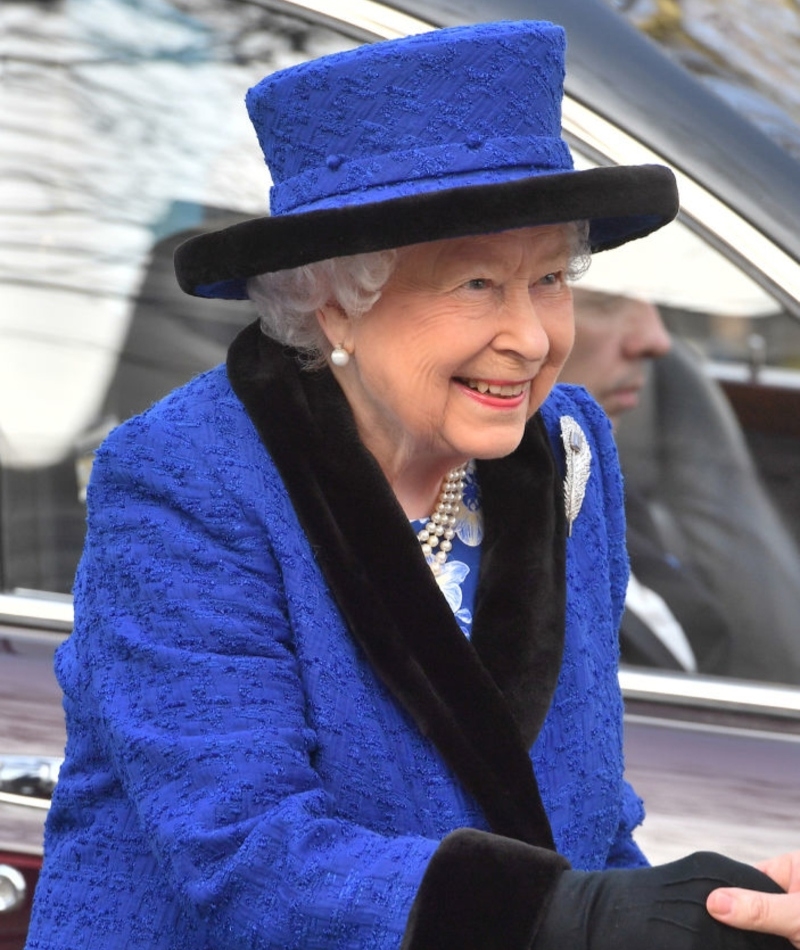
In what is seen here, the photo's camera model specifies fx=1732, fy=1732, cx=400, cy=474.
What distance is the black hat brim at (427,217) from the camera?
5.81ft

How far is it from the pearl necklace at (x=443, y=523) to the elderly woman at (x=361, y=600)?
27 millimetres

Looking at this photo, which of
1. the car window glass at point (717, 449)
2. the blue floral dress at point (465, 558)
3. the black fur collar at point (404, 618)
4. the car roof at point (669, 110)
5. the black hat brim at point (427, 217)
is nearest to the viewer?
the black hat brim at point (427, 217)

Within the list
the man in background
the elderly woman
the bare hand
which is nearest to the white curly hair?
A: the elderly woman

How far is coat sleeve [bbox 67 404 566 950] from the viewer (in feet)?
5.54

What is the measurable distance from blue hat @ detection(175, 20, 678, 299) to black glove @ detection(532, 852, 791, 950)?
66 cm

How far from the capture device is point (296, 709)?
1.82 metres

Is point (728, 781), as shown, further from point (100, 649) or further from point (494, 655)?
point (100, 649)

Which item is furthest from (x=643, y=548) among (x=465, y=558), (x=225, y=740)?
(x=225, y=740)

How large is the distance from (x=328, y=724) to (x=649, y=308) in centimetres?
134

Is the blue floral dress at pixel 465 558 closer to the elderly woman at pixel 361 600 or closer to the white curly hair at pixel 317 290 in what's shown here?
the elderly woman at pixel 361 600

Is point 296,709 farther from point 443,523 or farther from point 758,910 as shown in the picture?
point 758,910

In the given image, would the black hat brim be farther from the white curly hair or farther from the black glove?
the black glove

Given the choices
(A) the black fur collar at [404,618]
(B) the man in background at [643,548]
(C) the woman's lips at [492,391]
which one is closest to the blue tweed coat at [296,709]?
(A) the black fur collar at [404,618]

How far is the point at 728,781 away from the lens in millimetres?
2555
